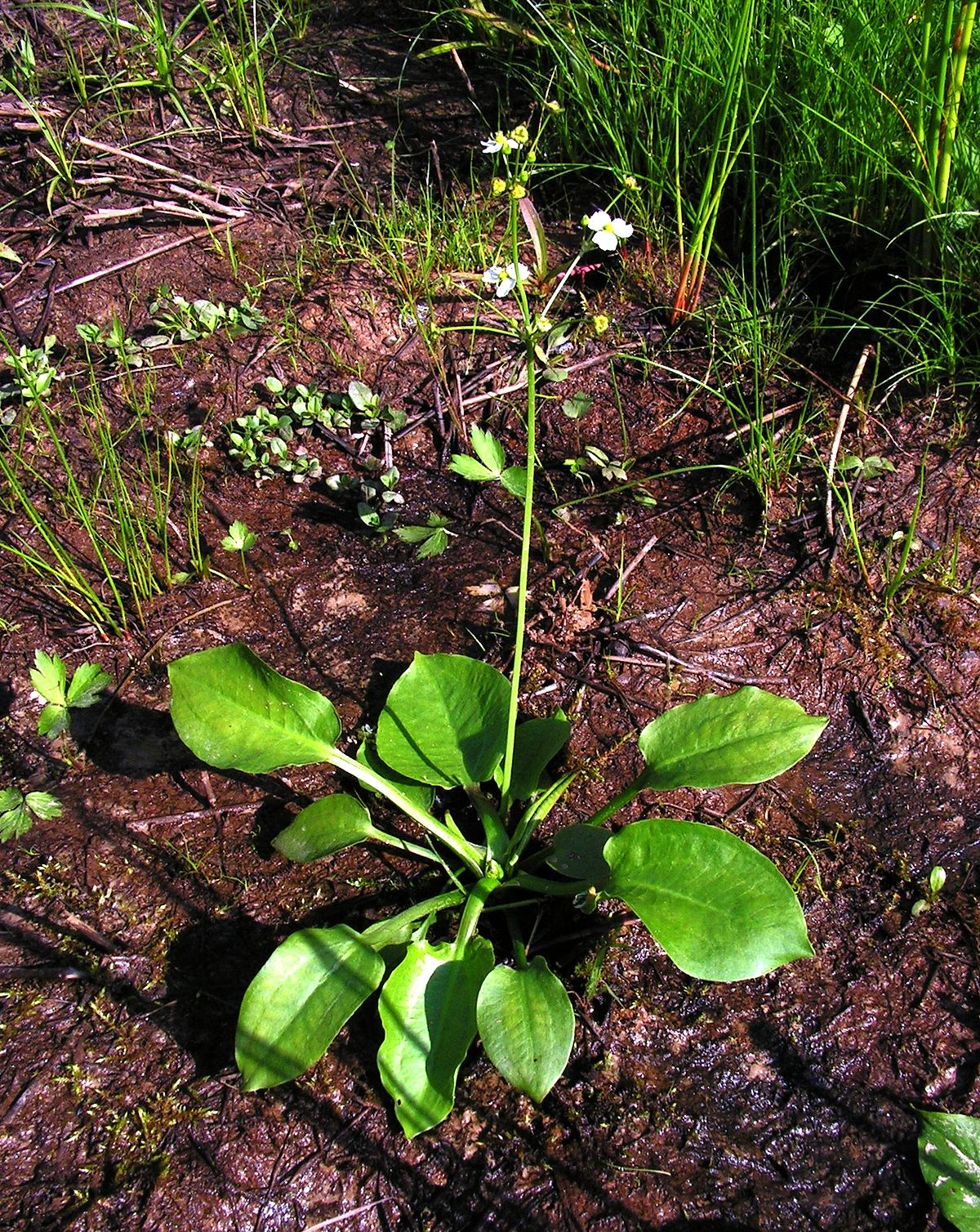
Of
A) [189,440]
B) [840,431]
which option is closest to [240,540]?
[189,440]

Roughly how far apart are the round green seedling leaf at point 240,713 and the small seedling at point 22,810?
0.30m

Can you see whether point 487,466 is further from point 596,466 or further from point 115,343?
point 115,343

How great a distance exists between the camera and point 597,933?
59.6 inches

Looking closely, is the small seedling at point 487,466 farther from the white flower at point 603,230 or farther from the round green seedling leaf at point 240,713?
the round green seedling leaf at point 240,713

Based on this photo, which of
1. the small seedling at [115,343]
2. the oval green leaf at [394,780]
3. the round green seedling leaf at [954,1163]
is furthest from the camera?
the small seedling at [115,343]

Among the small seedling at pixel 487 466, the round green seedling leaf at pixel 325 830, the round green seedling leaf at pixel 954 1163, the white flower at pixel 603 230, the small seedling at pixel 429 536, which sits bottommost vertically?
the round green seedling leaf at pixel 954 1163

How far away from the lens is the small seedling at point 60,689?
171 cm

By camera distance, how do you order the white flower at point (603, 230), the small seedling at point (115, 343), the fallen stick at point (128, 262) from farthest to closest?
the fallen stick at point (128, 262)
the small seedling at point (115, 343)
the white flower at point (603, 230)

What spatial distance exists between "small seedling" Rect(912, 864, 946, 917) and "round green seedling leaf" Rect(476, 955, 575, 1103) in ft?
2.01

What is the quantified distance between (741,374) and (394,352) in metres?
0.86

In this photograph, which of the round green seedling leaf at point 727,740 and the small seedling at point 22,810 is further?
the small seedling at point 22,810

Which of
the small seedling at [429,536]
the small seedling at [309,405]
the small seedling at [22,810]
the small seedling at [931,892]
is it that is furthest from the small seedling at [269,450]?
the small seedling at [931,892]

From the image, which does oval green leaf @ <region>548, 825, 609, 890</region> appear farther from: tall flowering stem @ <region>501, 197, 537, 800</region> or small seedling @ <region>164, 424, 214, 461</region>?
small seedling @ <region>164, 424, 214, 461</region>

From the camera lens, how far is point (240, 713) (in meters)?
1.54
